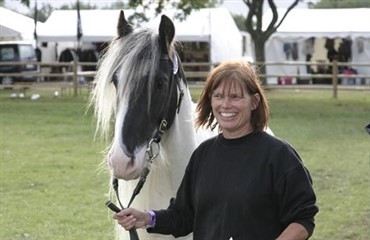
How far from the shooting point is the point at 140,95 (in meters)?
3.52

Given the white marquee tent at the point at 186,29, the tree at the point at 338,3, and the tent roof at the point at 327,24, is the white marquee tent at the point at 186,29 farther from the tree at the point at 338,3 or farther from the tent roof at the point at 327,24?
the tree at the point at 338,3

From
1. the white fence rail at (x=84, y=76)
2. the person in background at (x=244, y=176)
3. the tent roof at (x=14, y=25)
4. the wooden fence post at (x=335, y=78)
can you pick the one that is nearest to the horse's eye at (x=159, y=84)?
the person in background at (x=244, y=176)

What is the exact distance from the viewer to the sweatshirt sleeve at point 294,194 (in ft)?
9.40

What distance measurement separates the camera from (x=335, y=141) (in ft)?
47.9

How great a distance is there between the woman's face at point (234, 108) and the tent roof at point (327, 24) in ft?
88.3

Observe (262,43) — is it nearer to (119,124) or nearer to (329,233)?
(329,233)

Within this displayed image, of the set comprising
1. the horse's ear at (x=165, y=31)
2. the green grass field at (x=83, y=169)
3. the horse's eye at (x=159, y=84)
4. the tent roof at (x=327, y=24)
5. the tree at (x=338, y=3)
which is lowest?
the green grass field at (x=83, y=169)

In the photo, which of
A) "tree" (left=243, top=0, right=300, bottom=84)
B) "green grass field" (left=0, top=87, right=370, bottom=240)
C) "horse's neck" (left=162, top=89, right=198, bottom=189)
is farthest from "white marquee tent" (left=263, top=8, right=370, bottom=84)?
"horse's neck" (left=162, top=89, right=198, bottom=189)

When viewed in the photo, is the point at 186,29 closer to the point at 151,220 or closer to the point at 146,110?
the point at 146,110

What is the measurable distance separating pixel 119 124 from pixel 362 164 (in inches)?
356

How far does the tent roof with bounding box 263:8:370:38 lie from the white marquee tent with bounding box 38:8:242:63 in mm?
2170

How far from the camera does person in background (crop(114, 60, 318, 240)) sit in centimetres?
288

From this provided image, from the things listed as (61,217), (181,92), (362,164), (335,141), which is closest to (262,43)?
(335,141)

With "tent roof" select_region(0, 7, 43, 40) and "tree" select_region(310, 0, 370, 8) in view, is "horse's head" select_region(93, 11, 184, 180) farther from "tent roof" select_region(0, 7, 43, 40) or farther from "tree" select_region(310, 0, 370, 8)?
"tree" select_region(310, 0, 370, 8)
